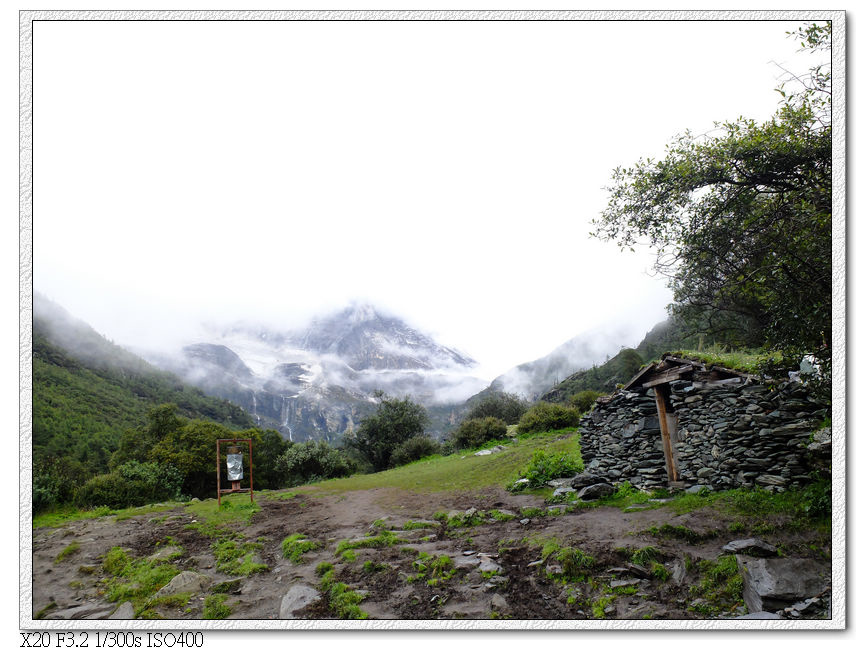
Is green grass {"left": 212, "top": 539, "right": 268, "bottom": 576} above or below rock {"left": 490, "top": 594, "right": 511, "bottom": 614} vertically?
below

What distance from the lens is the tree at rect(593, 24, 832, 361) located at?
4145 mm

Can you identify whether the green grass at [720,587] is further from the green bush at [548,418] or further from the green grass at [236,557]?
the green bush at [548,418]

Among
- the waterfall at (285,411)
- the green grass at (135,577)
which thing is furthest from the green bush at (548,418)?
the waterfall at (285,411)

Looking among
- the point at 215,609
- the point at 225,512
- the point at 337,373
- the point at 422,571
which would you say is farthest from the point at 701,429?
the point at 337,373

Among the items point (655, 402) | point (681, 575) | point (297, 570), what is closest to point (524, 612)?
point (681, 575)

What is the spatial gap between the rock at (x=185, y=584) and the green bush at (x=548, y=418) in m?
17.9

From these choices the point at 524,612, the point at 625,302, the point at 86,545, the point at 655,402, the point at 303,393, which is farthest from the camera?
the point at 303,393

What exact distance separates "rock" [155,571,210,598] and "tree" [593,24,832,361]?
6.99 m

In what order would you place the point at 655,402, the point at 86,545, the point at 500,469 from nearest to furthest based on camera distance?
the point at 86,545 < the point at 655,402 < the point at 500,469

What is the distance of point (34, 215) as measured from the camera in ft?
15.8

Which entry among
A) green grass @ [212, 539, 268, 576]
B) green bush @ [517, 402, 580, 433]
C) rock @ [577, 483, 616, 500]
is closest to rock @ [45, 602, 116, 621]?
green grass @ [212, 539, 268, 576]

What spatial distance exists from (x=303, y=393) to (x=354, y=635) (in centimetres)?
4415

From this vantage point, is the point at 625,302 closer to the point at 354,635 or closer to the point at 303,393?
the point at 354,635

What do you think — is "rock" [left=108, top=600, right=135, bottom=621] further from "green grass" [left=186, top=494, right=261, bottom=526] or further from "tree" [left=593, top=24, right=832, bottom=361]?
"tree" [left=593, top=24, right=832, bottom=361]
